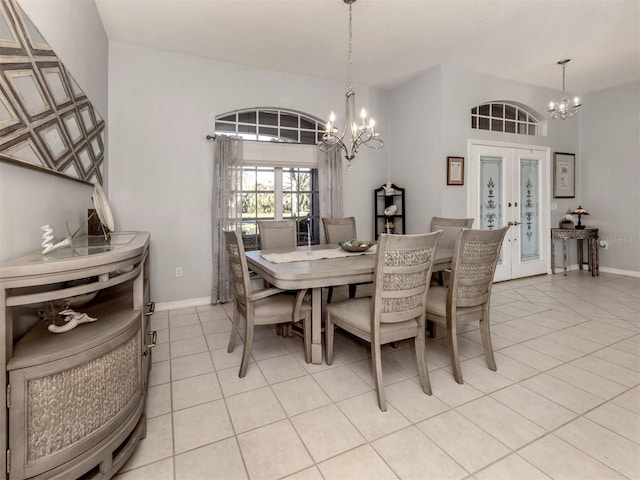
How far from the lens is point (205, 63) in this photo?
3.81 metres

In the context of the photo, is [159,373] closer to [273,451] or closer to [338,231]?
[273,451]

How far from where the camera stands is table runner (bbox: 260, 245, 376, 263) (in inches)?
98.1

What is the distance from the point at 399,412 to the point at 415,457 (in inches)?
12.8

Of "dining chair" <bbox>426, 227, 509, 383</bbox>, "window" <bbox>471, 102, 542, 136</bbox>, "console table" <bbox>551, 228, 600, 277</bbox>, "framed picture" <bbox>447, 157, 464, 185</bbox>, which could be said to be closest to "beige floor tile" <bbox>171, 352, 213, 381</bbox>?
"dining chair" <bbox>426, 227, 509, 383</bbox>

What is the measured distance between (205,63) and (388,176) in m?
2.96

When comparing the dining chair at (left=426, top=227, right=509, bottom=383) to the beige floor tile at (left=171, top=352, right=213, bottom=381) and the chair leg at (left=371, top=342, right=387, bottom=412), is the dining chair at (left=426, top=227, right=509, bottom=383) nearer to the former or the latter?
the chair leg at (left=371, top=342, right=387, bottom=412)

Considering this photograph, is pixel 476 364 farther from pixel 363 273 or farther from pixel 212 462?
pixel 212 462

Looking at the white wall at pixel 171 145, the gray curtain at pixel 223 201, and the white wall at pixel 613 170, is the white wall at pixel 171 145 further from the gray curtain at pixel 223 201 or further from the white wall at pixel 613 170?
the white wall at pixel 613 170

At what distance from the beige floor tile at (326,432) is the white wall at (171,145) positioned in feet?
8.48

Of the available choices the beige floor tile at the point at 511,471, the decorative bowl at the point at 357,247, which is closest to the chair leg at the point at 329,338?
the decorative bowl at the point at 357,247

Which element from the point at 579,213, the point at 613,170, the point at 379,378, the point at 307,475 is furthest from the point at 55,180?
the point at 613,170

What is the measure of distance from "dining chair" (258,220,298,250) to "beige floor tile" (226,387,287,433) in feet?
4.96

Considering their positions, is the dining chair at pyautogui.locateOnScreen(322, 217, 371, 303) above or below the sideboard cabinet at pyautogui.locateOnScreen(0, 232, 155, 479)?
above

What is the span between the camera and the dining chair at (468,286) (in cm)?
201
